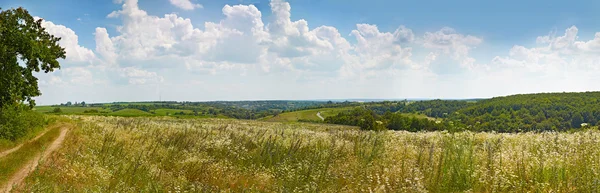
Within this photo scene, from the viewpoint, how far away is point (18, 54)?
864 inches

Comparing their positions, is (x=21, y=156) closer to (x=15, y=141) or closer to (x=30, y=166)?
(x=30, y=166)

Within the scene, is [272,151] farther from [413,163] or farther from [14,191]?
[14,191]

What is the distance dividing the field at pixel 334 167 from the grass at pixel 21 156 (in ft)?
3.78

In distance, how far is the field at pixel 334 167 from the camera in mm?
8883

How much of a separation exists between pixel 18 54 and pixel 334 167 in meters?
22.4

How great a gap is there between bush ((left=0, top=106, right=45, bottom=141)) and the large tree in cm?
105

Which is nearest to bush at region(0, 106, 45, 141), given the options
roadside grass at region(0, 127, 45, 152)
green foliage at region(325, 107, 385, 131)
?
roadside grass at region(0, 127, 45, 152)

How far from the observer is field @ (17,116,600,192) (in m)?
8.88

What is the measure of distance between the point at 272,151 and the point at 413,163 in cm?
600

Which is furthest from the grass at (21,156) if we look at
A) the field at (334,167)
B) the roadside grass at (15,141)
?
the field at (334,167)

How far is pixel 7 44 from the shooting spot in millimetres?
21062

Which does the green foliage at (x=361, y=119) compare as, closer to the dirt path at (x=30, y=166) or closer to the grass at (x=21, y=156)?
the dirt path at (x=30, y=166)

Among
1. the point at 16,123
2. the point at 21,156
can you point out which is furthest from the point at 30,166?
the point at 16,123

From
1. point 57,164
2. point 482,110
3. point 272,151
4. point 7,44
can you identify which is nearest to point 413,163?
point 272,151
